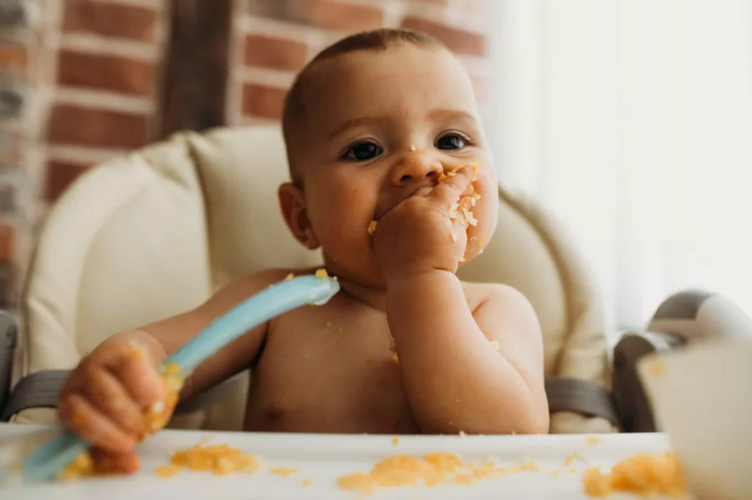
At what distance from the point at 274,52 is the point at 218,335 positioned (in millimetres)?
1008

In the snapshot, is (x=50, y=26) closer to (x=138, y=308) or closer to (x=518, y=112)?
(x=138, y=308)

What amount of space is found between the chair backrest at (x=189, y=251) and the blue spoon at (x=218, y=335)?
398 mm

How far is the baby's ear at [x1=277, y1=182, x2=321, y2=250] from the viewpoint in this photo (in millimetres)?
916

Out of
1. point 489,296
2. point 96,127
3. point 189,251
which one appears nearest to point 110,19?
point 96,127

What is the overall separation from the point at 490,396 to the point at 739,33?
3.54ft

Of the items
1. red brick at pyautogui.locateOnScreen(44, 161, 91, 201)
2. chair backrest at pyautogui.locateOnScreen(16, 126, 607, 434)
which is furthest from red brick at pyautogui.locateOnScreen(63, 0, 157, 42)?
chair backrest at pyautogui.locateOnScreen(16, 126, 607, 434)

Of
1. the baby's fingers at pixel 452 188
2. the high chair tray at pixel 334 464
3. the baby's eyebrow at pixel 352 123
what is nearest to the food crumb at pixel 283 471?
the high chair tray at pixel 334 464

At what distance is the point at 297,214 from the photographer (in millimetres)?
932

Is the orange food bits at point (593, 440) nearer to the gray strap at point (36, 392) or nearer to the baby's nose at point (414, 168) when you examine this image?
the baby's nose at point (414, 168)

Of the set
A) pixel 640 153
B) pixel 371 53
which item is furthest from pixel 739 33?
pixel 371 53

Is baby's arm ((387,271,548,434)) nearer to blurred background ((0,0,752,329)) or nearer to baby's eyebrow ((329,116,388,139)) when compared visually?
baby's eyebrow ((329,116,388,139))

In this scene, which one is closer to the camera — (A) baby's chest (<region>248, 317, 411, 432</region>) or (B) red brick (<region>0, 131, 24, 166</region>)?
(A) baby's chest (<region>248, 317, 411, 432</region>)

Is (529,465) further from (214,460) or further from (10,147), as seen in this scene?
(10,147)

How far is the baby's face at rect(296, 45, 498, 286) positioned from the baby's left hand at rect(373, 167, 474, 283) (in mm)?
33
